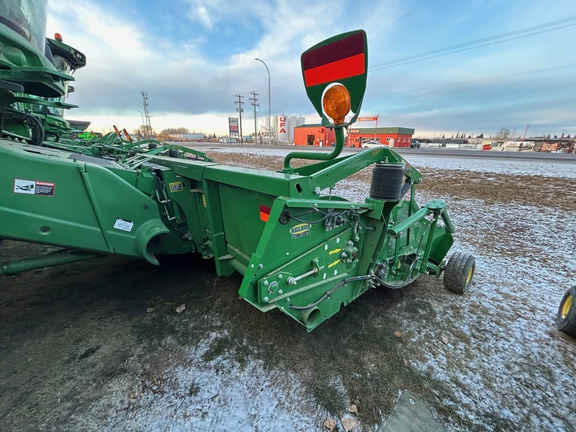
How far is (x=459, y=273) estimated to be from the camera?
9.80 feet

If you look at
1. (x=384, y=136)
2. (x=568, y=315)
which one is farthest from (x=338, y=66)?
(x=384, y=136)

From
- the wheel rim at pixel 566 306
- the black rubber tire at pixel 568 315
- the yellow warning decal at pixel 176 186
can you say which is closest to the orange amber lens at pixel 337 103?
the yellow warning decal at pixel 176 186

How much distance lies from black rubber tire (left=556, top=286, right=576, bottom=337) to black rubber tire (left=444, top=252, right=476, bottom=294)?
773mm

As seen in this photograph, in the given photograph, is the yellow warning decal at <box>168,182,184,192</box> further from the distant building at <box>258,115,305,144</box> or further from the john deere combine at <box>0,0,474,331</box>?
the distant building at <box>258,115,305,144</box>

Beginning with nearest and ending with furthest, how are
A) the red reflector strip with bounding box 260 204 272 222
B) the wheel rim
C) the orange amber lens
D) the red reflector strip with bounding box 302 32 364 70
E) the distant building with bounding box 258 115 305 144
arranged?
the red reflector strip with bounding box 302 32 364 70, the orange amber lens, the red reflector strip with bounding box 260 204 272 222, the wheel rim, the distant building with bounding box 258 115 305 144

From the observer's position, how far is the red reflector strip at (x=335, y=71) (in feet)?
5.24

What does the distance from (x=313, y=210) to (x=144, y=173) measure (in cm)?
179

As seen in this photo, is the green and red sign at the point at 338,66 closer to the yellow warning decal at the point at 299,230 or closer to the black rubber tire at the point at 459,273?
the yellow warning decal at the point at 299,230

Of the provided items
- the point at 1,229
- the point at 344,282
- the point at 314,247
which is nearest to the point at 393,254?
the point at 344,282

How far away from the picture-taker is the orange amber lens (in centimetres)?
168

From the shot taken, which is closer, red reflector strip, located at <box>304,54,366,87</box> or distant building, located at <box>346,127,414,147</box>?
red reflector strip, located at <box>304,54,366,87</box>

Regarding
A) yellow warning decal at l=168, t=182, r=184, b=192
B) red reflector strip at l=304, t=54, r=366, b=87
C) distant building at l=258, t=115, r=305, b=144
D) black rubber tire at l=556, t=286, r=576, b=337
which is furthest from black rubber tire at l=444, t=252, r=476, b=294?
distant building at l=258, t=115, r=305, b=144

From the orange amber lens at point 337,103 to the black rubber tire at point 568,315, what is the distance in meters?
2.65

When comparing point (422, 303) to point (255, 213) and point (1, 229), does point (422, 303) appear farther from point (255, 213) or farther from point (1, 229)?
point (1, 229)
